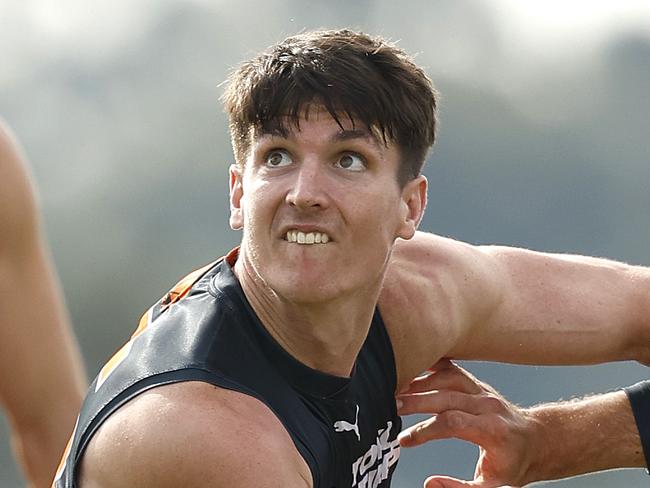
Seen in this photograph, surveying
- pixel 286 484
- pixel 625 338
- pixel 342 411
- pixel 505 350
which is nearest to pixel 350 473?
pixel 342 411

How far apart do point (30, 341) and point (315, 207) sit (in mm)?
774

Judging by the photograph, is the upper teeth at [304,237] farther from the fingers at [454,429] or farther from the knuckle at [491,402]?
the knuckle at [491,402]

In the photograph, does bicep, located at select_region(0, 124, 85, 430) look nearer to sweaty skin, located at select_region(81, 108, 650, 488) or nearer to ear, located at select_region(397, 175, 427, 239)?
sweaty skin, located at select_region(81, 108, 650, 488)

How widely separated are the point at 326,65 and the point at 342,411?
2.69 ft

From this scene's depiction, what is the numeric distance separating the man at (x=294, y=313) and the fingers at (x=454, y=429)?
0.69 ft

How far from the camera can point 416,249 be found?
3.64 m

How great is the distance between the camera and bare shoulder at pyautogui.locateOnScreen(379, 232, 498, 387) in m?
3.51

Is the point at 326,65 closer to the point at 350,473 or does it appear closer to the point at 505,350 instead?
the point at 350,473

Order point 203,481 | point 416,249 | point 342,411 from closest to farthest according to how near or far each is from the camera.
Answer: point 203,481 < point 342,411 < point 416,249

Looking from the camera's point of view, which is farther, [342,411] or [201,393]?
[342,411]

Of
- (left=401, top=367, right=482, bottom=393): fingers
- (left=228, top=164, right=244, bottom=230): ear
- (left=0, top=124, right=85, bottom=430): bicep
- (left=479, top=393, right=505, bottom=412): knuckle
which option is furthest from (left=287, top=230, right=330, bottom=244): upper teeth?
(left=479, top=393, right=505, bottom=412): knuckle

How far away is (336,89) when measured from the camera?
118 inches

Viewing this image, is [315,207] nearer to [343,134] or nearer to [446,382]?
[343,134]

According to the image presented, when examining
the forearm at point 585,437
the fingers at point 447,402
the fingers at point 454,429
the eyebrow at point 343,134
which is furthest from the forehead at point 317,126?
the forearm at point 585,437
